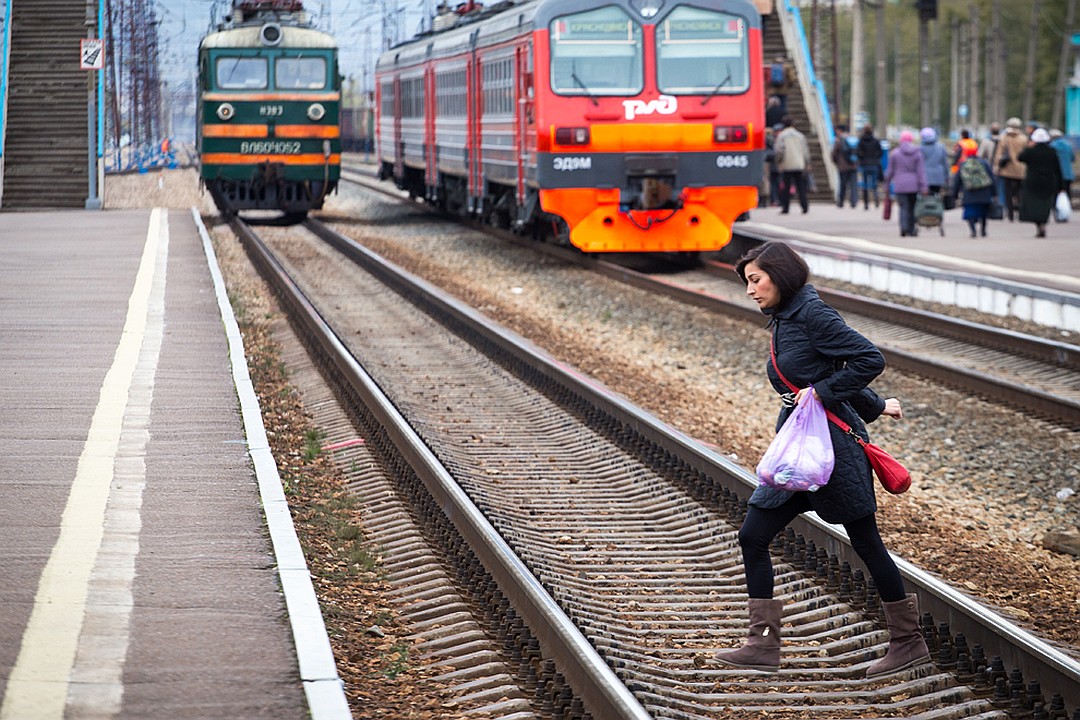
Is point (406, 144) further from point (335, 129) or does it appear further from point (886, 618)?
point (886, 618)

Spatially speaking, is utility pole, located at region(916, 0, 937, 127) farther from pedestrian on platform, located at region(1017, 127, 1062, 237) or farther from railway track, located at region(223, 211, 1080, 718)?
railway track, located at region(223, 211, 1080, 718)

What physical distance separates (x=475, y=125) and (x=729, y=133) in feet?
16.5

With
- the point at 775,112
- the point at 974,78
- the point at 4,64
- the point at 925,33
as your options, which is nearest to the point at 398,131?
the point at 775,112

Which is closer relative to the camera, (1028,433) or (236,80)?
(1028,433)

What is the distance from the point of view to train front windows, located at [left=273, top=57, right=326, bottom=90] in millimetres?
27375

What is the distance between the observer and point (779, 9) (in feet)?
115

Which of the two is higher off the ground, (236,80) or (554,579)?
(236,80)

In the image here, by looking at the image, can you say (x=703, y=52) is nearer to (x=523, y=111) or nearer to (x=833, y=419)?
(x=523, y=111)

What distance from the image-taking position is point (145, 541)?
6316mm

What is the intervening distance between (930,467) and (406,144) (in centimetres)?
2205

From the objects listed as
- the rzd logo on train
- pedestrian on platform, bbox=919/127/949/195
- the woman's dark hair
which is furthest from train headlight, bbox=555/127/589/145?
the woman's dark hair

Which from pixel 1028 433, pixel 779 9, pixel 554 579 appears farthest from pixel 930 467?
pixel 779 9

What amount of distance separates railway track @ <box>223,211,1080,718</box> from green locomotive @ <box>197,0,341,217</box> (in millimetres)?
15988

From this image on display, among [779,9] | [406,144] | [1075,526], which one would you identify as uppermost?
[779,9]
